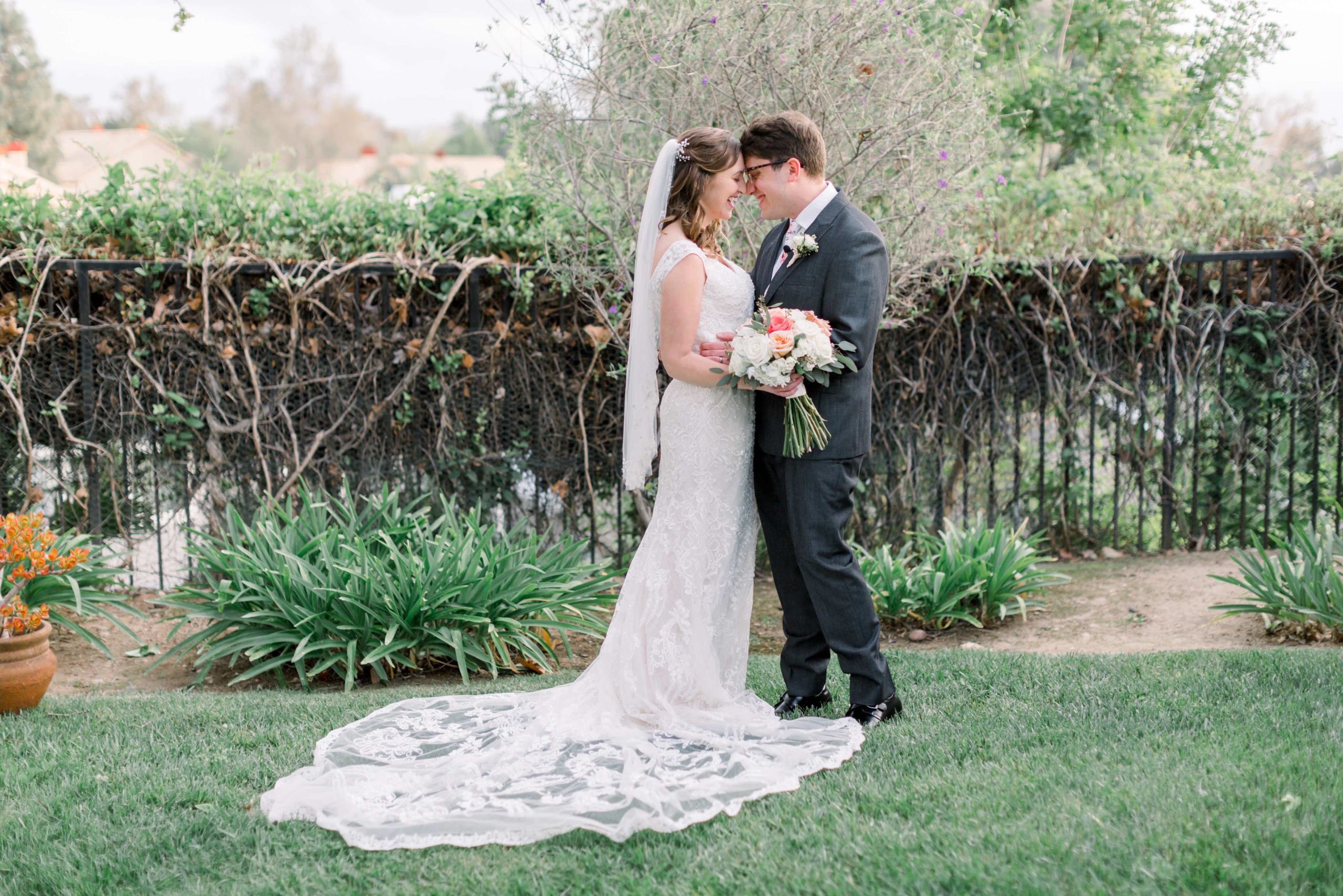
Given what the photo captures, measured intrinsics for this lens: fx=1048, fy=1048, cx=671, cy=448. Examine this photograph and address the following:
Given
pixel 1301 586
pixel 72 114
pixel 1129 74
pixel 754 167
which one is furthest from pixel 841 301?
pixel 72 114

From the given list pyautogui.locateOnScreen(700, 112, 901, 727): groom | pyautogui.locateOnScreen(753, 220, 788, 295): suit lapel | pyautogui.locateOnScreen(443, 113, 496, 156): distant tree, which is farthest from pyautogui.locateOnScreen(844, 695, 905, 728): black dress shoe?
pyautogui.locateOnScreen(443, 113, 496, 156): distant tree

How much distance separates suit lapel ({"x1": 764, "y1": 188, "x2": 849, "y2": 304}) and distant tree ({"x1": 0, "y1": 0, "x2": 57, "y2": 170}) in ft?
129

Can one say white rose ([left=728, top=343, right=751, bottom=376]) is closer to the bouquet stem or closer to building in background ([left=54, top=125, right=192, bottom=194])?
the bouquet stem

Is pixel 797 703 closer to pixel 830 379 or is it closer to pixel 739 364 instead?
pixel 830 379

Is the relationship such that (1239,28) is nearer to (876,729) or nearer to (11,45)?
(876,729)

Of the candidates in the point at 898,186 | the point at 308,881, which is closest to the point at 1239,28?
the point at 898,186

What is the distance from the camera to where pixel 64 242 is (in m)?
5.69

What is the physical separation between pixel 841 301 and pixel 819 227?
0.84ft

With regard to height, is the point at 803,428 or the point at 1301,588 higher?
the point at 803,428

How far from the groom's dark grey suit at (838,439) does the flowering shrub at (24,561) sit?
2.79 metres

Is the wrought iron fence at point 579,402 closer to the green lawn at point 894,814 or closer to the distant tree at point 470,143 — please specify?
the green lawn at point 894,814

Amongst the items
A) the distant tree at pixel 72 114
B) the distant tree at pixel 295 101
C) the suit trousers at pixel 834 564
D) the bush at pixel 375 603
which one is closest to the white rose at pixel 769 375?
the suit trousers at pixel 834 564

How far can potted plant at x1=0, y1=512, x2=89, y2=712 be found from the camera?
3.86m

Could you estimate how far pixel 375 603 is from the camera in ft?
14.7
